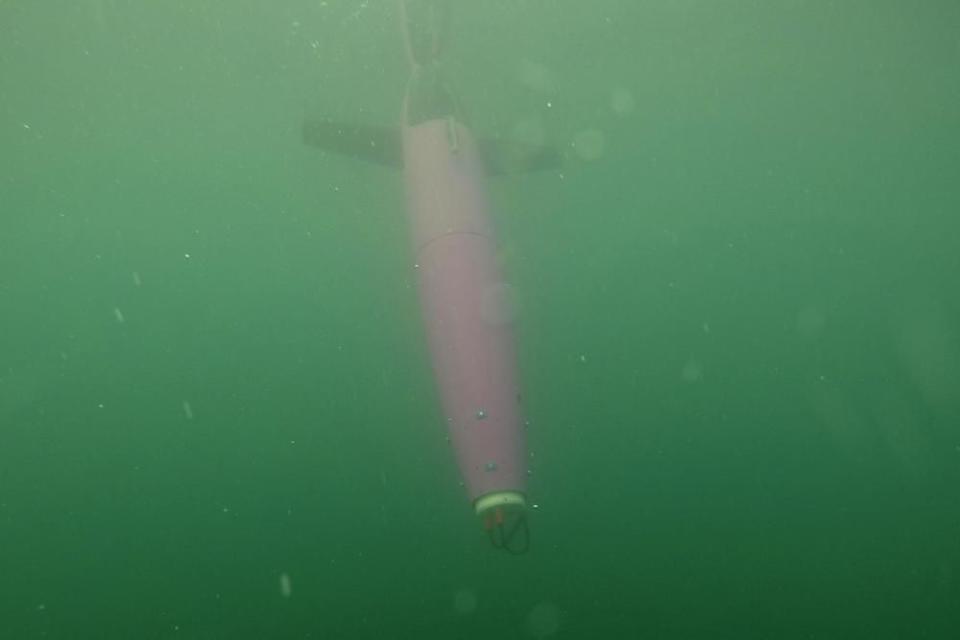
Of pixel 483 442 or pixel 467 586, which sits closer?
pixel 483 442

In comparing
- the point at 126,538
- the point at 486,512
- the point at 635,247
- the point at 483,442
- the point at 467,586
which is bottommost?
the point at 467,586

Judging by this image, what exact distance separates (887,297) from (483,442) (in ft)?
29.0

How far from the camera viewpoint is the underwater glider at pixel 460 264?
454cm

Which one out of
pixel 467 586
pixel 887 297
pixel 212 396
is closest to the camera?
pixel 467 586

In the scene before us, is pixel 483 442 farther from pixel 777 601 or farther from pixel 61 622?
pixel 61 622

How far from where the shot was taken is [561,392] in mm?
7758

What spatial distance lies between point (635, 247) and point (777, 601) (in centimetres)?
608

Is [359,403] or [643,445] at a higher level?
[359,403]

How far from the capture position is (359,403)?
7.84 metres

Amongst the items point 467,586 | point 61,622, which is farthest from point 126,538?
point 467,586

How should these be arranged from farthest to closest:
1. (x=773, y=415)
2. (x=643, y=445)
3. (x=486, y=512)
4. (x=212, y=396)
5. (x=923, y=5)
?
1. (x=923, y=5)
2. (x=212, y=396)
3. (x=773, y=415)
4. (x=643, y=445)
5. (x=486, y=512)

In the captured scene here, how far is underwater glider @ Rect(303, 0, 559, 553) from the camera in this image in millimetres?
4535

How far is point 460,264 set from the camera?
17.8 feet

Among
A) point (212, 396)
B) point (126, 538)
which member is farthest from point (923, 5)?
point (126, 538)
